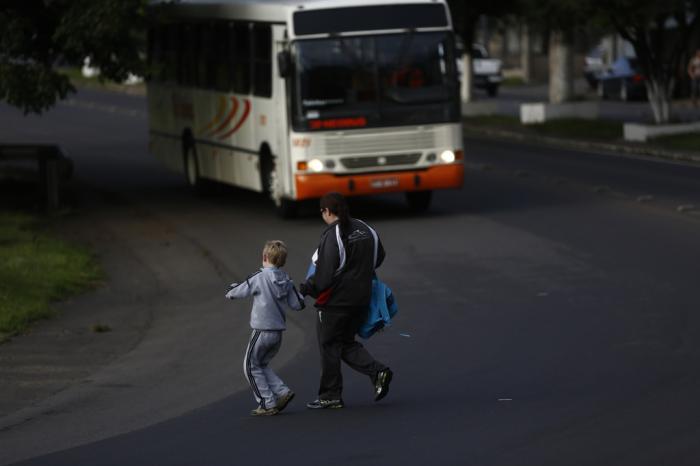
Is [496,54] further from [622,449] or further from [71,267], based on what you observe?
[622,449]

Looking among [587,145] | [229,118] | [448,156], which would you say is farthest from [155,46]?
[587,145]

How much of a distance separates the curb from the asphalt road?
17.2 ft

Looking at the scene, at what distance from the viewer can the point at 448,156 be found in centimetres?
2188

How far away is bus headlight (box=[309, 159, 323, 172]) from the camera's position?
845 inches

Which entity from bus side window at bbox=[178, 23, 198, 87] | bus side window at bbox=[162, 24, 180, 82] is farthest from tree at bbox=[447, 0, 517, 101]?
bus side window at bbox=[178, 23, 198, 87]

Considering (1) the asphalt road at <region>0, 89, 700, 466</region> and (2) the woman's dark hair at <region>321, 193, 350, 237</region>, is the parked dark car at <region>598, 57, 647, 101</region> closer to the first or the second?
(1) the asphalt road at <region>0, 89, 700, 466</region>

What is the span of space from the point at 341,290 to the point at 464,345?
2814mm

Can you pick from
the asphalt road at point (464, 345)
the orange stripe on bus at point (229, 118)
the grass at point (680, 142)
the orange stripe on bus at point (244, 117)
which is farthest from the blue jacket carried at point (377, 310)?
the grass at point (680, 142)

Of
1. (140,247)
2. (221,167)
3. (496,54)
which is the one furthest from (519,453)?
(496,54)

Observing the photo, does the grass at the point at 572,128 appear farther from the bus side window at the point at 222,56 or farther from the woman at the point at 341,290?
the woman at the point at 341,290

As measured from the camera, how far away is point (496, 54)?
3738 inches

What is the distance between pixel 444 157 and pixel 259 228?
273 cm

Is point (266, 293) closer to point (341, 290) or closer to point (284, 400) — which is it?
point (341, 290)

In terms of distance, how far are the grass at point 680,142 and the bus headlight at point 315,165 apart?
1204 centimetres
